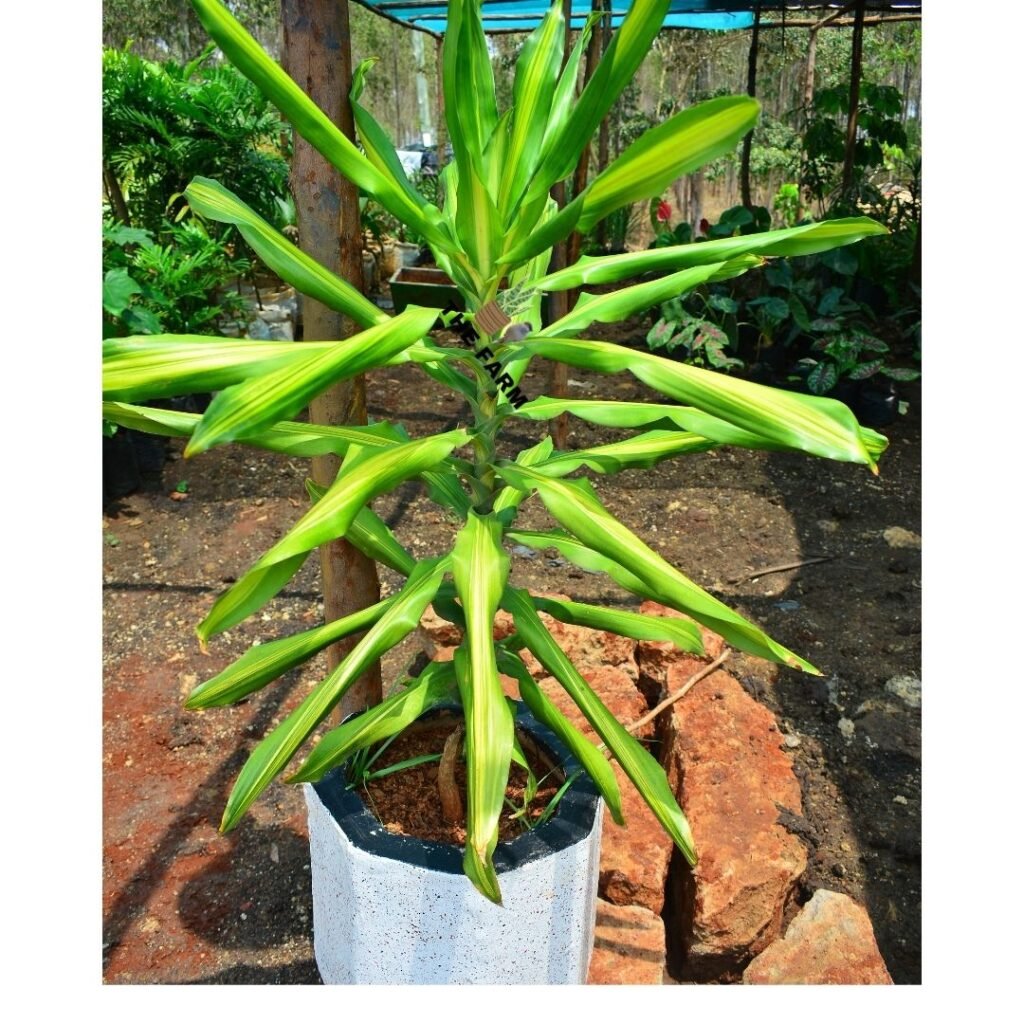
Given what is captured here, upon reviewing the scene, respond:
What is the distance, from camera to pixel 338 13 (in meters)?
1.53

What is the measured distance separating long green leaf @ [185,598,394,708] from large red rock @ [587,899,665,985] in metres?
0.81

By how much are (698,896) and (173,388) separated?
1418 millimetres

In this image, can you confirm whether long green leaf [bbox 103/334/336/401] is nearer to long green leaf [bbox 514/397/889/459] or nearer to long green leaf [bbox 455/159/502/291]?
long green leaf [bbox 455/159/502/291]

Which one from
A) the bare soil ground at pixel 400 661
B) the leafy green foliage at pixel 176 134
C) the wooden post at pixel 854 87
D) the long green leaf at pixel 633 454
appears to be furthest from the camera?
the wooden post at pixel 854 87

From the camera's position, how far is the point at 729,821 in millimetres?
1997

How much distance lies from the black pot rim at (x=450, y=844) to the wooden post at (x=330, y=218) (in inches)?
15.7

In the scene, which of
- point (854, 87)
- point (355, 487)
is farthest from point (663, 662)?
point (854, 87)

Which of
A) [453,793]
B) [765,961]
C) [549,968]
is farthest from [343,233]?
[765,961]

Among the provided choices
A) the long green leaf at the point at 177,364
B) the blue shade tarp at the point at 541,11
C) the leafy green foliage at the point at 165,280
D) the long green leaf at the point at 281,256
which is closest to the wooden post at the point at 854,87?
the blue shade tarp at the point at 541,11

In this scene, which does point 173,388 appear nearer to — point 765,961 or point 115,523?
point 765,961

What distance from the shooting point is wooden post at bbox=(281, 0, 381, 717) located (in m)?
1.52

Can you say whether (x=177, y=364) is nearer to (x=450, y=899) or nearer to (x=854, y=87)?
(x=450, y=899)

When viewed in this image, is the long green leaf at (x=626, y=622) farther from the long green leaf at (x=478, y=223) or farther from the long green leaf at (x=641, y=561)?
the long green leaf at (x=478, y=223)

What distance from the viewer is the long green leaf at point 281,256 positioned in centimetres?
121
